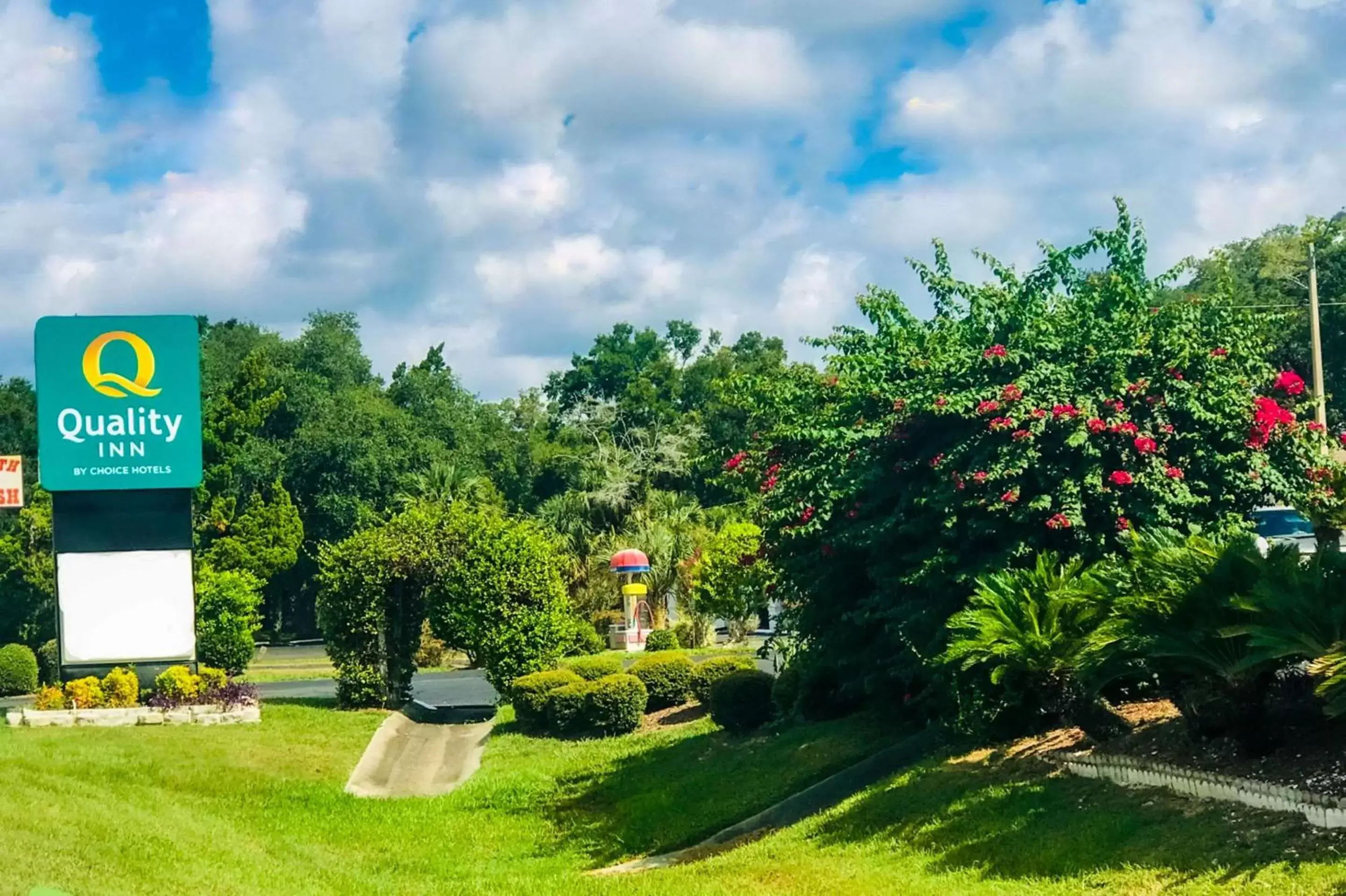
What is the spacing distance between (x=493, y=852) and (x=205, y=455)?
32.0 meters

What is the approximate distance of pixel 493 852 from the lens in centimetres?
1658

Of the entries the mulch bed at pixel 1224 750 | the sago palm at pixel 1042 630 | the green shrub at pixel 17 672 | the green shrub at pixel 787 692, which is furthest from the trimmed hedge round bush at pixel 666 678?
the green shrub at pixel 17 672

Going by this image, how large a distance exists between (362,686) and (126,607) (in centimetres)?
464

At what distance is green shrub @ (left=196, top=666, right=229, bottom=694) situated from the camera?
25.2 metres

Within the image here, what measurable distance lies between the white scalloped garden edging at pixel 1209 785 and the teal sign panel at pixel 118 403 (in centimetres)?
1792

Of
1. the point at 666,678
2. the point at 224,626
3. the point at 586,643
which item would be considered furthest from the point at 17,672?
the point at 666,678

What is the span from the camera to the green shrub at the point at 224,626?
1337 inches

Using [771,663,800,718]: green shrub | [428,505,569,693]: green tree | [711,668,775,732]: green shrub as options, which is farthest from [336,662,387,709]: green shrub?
[771,663,800,718]: green shrub

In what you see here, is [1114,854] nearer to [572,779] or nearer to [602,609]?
[572,779]

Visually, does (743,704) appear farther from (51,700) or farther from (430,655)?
(430,655)

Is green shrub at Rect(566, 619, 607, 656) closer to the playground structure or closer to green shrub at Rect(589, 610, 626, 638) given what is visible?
the playground structure

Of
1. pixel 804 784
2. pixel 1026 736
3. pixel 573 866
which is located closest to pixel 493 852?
pixel 573 866

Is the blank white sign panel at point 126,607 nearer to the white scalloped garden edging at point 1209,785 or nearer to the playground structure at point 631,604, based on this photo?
the white scalloped garden edging at point 1209,785

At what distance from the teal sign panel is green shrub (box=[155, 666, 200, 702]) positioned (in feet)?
10.8
